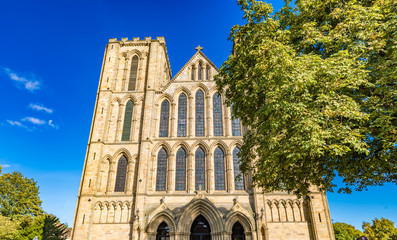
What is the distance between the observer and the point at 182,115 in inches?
899

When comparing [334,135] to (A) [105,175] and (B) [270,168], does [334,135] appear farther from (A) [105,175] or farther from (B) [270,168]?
(A) [105,175]

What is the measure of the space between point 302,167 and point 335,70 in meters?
3.86

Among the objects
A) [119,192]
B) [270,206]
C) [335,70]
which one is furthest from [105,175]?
[335,70]

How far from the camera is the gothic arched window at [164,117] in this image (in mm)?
22281

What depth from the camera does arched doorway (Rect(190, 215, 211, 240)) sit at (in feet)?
62.3

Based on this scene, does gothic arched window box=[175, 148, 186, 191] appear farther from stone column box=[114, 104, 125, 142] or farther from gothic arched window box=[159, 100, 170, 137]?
stone column box=[114, 104, 125, 142]

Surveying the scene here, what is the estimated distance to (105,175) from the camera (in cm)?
2066

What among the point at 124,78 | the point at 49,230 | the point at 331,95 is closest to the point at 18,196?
the point at 49,230

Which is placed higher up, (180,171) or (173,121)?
(173,121)

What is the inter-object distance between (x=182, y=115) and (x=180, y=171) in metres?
5.32

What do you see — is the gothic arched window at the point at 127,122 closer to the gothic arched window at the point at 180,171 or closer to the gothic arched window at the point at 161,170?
the gothic arched window at the point at 161,170

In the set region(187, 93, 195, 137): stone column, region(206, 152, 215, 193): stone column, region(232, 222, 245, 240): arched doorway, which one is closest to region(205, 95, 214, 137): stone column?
region(187, 93, 195, 137): stone column

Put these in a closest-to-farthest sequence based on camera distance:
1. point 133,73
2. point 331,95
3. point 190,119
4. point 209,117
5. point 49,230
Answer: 1. point 331,95
2. point 49,230
3. point 209,117
4. point 190,119
5. point 133,73

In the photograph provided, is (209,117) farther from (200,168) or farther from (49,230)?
(49,230)
